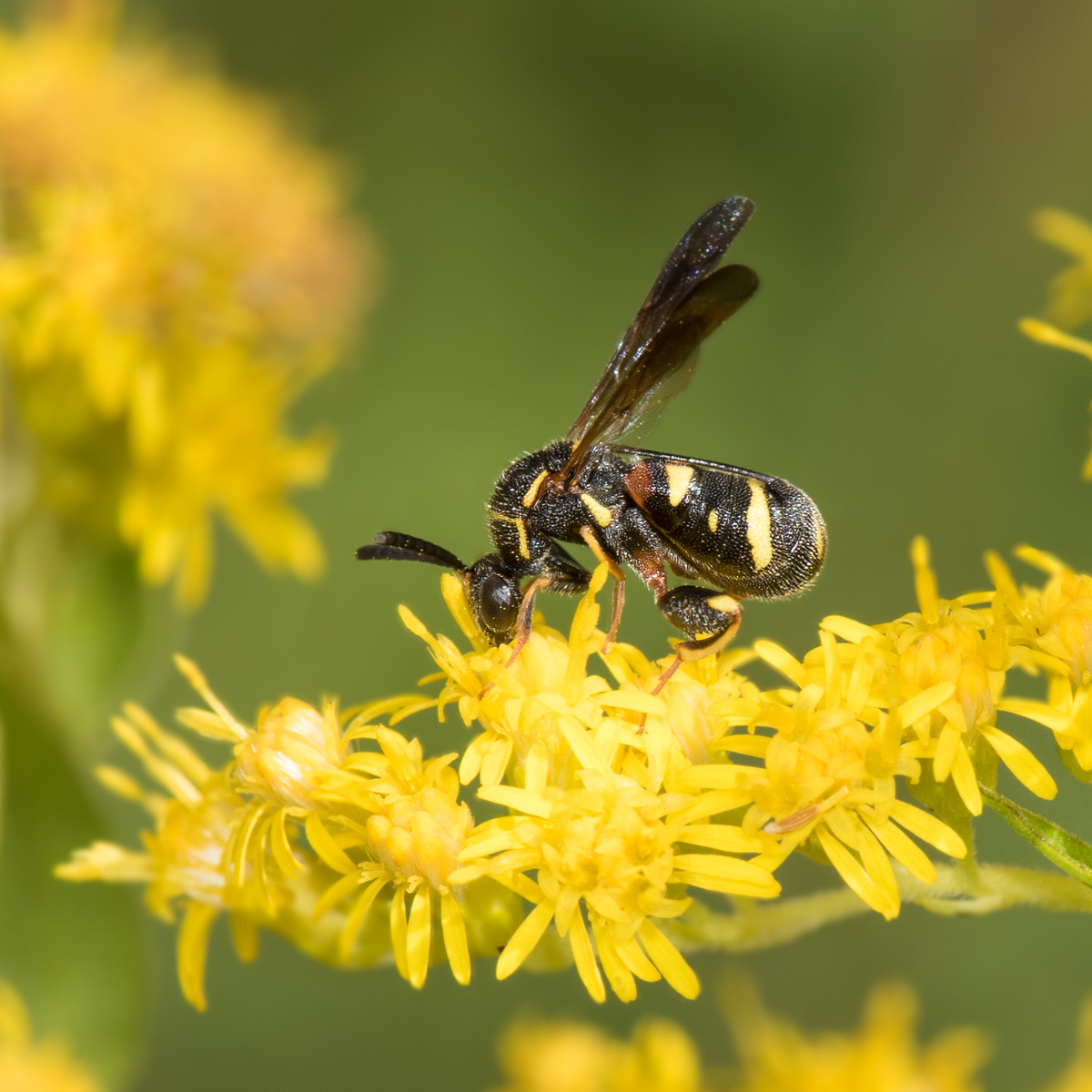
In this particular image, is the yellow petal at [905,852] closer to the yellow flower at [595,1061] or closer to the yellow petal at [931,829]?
the yellow petal at [931,829]

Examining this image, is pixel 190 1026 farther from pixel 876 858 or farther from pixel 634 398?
pixel 876 858

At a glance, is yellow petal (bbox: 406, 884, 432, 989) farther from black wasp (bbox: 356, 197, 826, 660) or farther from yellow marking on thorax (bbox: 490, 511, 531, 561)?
yellow marking on thorax (bbox: 490, 511, 531, 561)

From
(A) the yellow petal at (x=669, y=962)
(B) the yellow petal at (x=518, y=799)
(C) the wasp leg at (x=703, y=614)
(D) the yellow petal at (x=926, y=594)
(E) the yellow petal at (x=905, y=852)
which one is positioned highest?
(D) the yellow petal at (x=926, y=594)

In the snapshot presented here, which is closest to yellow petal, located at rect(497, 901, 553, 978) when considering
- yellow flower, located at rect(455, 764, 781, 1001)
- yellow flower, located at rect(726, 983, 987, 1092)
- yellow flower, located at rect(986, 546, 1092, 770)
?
yellow flower, located at rect(455, 764, 781, 1001)

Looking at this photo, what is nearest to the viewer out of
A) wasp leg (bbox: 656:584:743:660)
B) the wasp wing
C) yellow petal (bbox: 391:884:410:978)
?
yellow petal (bbox: 391:884:410:978)

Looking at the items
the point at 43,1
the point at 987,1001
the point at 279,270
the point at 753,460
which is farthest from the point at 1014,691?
the point at 43,1

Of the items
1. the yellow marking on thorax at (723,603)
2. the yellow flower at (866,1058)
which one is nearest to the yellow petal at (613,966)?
the yellow marking on thorax at (723,603)
